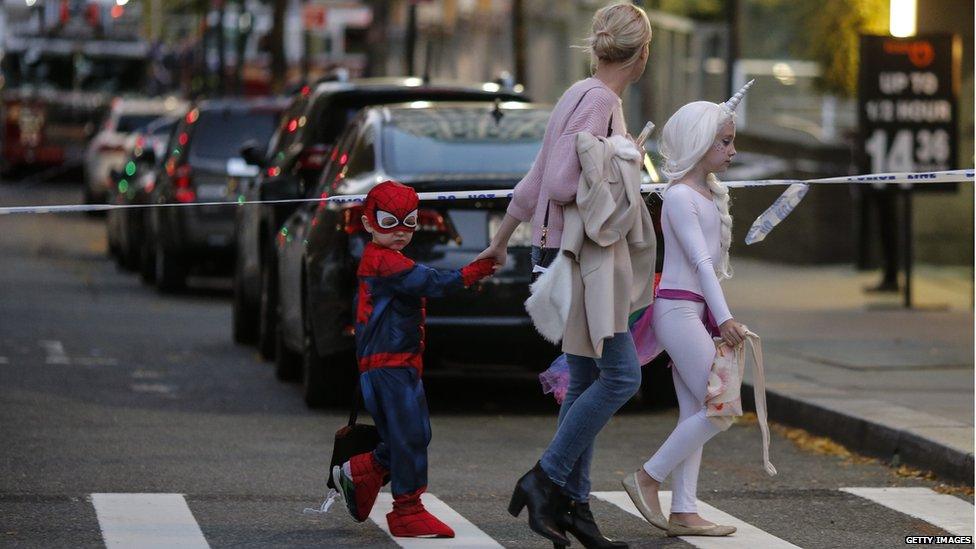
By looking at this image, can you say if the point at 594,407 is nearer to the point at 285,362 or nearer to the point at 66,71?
the point at 285,362

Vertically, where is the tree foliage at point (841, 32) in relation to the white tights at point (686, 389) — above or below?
above

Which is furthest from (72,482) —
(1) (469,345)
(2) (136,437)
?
(1) (469,345)

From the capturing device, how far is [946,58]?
1678cm

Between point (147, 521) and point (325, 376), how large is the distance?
324 cm

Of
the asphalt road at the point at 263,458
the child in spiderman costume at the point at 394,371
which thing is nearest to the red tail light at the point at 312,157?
the asphalt road at the point at 263,458

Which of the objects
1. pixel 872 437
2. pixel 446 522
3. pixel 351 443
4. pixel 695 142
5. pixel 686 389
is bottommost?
pixel 872 437

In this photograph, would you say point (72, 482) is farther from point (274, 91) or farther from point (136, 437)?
point (274, 91)

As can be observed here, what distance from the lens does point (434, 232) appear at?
9664 mm

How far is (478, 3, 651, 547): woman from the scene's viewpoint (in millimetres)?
6396

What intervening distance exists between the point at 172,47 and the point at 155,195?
162ft

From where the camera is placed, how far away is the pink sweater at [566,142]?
6.38m

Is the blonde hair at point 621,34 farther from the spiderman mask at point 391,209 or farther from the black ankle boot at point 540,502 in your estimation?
the black ankle boot at point 540,502

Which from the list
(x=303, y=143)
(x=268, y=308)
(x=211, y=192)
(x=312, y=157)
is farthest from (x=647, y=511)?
(x=211, y=192)

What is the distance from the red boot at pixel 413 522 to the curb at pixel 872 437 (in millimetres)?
2496
